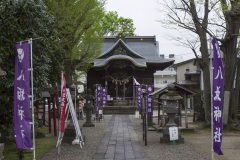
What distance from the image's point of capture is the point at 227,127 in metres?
17.7

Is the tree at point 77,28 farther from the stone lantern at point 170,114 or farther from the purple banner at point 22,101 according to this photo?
the purple banner at point 22,101

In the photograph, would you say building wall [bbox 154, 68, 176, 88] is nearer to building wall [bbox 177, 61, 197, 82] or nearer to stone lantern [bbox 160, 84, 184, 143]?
building wall [bbox 177, 61, 197, 82]

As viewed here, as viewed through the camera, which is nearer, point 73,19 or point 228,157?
point 228,157

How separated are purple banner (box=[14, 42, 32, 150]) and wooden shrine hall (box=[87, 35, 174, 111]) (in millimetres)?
27925

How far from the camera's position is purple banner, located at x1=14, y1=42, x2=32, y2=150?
815 cm

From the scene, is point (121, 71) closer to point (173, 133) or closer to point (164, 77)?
point (173, 133)

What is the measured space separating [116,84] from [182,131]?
69.7 feet

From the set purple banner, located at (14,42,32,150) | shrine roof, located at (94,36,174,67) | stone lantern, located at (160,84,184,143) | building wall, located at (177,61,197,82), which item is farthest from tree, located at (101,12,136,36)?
purple banner, located at (14,42,32,150)

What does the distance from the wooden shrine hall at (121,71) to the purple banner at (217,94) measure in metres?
28.1

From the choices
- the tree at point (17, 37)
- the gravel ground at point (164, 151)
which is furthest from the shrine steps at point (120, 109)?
the tree at point (17, 37)

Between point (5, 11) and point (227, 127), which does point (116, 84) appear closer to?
point (227, 127)

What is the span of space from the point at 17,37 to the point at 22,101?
3.35m

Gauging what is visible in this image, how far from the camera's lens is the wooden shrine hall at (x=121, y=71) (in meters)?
36.9

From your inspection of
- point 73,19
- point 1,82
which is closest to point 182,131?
point 73,19
